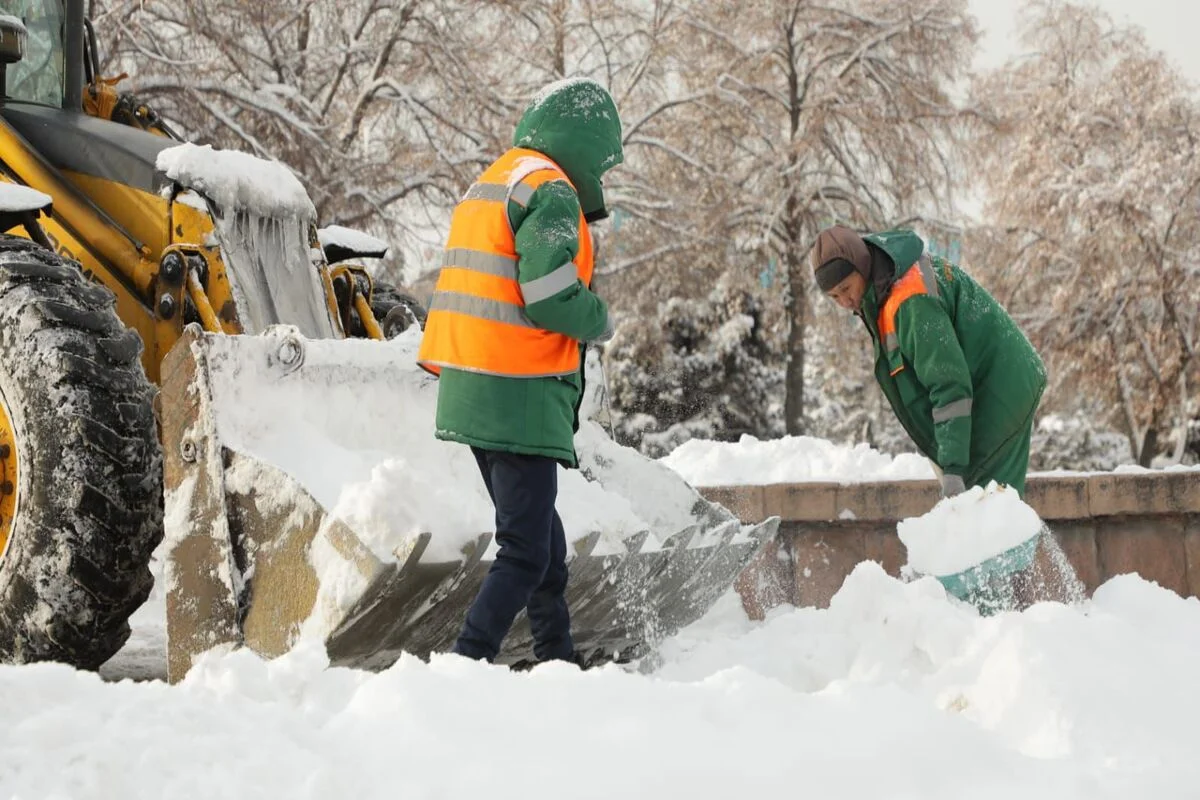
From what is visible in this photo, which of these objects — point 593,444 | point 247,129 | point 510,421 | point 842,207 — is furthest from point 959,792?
point 842,207

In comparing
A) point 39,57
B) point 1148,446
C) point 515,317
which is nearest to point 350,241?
point 39,57

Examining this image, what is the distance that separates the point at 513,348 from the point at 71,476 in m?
1.33

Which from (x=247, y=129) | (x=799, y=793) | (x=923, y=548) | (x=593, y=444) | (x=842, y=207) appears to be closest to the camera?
(x=799, y=793)

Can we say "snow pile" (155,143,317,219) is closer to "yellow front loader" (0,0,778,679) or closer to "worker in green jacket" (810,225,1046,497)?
"yellow front loader" (0,0,778,679)

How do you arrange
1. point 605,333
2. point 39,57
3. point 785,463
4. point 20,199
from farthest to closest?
point 785,463
point 39,57
point 20,199
point 605,333

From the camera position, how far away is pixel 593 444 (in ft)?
16.0

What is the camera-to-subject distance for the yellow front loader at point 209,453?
11.9ft

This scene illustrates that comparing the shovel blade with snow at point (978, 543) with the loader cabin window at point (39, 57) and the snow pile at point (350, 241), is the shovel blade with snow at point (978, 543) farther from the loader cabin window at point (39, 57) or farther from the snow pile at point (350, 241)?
the loader cabin window at point (39, 57)

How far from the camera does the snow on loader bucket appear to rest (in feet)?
11.5

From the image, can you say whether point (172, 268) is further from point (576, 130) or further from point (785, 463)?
point (785, 463)

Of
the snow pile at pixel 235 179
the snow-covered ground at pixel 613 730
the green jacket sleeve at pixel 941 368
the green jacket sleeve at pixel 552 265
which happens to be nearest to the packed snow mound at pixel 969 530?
the green jacket sleeve at pixel 941 368

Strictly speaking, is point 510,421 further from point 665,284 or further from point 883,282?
point 665,284

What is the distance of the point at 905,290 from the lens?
4383 mm

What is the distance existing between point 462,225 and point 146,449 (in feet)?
3.80
